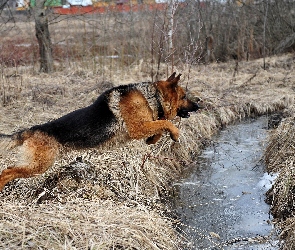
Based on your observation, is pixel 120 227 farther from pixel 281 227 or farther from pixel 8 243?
pixel 281 227

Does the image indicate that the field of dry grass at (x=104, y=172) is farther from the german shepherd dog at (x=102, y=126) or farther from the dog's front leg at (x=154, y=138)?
the dog's front leg at (x=154, y=138)

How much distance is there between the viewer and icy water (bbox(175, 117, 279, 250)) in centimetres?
609

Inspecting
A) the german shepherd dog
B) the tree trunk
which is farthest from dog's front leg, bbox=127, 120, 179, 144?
the tree trunk

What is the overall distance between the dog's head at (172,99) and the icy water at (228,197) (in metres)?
1.69

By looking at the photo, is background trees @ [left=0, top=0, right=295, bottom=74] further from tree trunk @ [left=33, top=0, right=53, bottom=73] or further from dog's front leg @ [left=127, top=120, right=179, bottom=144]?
dog's front leg @ [left=127, top=120, right=179, bottom=144]

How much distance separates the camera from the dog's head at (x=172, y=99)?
6.62 metres

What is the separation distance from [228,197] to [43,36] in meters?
10.7

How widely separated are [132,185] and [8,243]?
9.88 ft

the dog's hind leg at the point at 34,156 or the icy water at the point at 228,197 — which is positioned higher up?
the dog's hind leg at the point at 34,156

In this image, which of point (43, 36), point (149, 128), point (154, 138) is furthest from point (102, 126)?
point (43, 36)

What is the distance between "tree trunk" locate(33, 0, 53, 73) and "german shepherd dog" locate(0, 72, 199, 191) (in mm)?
10053

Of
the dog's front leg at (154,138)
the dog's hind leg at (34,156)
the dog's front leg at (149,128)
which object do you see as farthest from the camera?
the dog's front leg at (154,138)

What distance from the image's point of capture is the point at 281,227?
19.7ft

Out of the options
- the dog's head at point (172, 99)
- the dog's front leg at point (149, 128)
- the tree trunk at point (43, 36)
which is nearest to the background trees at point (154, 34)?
the tree trunk at point (43, 36)
